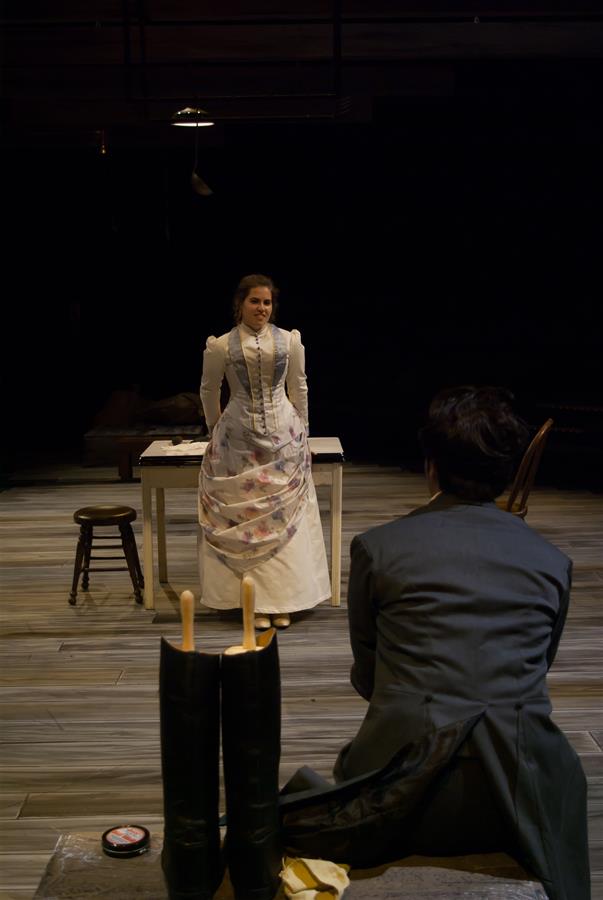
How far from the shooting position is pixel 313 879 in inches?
77.8

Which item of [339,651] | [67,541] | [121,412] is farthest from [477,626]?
[121,412]

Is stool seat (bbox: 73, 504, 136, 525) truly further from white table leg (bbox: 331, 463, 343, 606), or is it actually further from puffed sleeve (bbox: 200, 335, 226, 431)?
white table leg (bbox: 331, 463, 343, 606)

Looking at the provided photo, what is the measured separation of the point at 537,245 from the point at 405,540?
792 centimetres

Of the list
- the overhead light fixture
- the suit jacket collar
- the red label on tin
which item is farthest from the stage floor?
the overhead light fixture

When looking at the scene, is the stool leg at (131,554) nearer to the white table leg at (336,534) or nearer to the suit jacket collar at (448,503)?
the white table leg at (336,534)

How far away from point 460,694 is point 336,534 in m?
3.34

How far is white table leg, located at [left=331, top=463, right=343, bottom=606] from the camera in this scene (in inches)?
207

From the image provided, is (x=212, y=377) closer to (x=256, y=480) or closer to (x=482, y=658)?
(x=256, y=480)

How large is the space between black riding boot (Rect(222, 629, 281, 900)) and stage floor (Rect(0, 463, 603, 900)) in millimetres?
1235

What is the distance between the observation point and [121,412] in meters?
9.62

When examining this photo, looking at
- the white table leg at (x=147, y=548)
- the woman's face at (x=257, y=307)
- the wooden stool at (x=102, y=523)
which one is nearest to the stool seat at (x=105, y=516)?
the wooden stool at (x=102, y=523)

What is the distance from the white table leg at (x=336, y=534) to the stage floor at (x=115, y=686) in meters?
0.09

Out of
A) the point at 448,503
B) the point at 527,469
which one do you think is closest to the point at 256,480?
the point at 527,469

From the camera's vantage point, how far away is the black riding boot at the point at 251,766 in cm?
193
